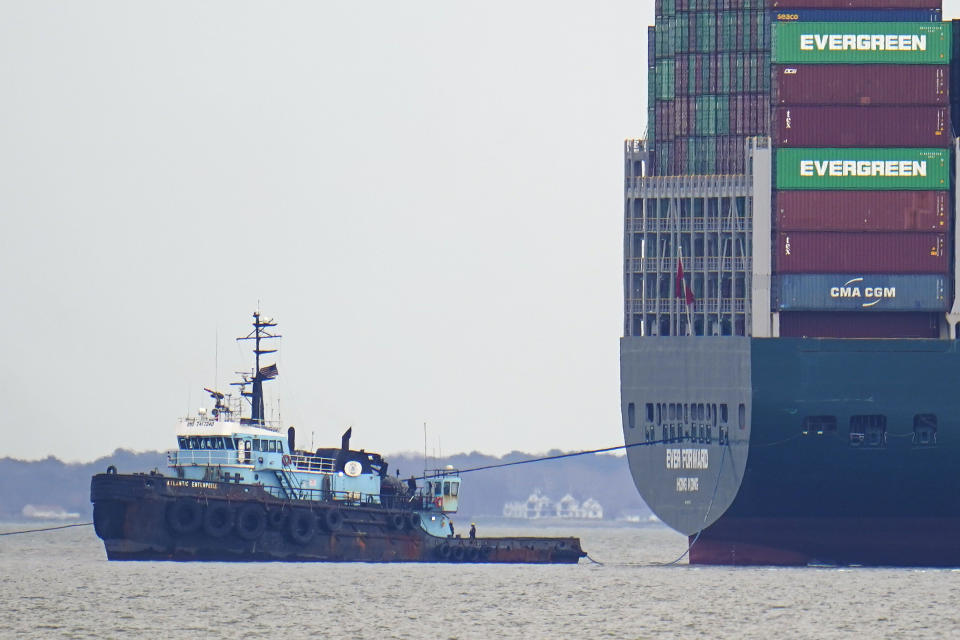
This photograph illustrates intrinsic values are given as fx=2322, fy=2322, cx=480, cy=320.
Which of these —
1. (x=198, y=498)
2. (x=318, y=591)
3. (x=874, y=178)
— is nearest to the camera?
(x=318, y=591)

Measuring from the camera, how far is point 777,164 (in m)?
117

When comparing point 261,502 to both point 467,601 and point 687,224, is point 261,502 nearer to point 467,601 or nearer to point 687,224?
point 467,601

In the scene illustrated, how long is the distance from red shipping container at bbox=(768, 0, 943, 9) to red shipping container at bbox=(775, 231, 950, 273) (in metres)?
11.5

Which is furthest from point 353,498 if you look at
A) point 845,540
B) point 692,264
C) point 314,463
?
point 845,540

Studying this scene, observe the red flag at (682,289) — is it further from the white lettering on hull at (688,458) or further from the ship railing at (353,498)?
the ship railing at (353,498)

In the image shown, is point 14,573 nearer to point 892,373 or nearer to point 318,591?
point 318,591

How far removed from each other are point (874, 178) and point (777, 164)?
4.87m

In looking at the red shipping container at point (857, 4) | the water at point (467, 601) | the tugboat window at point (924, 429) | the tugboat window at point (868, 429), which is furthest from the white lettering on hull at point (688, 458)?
the red shipping container at point (857, 4)

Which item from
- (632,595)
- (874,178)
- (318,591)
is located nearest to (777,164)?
(874,178)

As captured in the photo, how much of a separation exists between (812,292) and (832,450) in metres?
7.94

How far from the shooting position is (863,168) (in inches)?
4545

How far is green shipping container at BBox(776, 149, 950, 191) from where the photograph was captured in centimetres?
11550

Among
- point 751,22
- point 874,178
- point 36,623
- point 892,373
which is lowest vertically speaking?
point 36,623

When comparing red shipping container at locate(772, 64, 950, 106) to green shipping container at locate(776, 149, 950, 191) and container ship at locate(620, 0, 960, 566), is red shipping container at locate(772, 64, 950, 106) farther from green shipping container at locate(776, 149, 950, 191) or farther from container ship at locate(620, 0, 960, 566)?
green shipping container at locate(776, 149, 950, 191)
